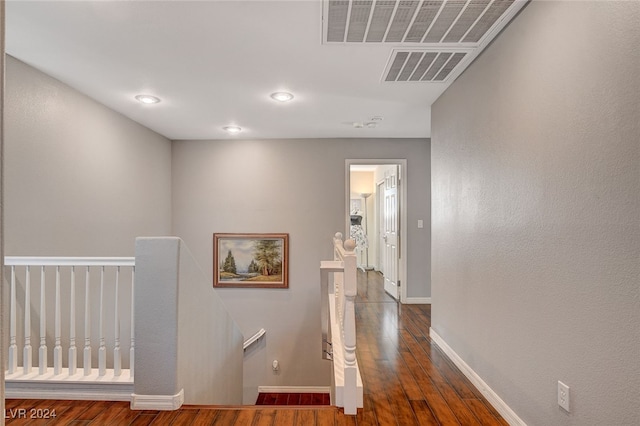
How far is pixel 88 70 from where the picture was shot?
268 centimetres

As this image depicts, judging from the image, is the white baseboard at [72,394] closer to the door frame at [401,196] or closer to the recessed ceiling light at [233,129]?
the recessed ceiling light at [233,129]

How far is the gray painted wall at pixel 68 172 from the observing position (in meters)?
2.51

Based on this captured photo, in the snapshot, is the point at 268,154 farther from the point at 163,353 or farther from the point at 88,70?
the point at 163,353

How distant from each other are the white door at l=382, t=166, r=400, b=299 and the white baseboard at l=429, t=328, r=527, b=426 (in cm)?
203

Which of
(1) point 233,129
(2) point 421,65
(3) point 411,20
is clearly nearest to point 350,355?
(3) point 411,20

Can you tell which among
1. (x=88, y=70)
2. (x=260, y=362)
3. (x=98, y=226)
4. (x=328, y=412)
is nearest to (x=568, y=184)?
(x=328, y=412)

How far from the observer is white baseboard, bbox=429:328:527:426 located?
76.1 inches

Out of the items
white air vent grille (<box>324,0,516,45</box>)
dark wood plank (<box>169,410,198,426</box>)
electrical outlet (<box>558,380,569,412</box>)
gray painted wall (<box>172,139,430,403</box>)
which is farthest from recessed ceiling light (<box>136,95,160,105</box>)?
electrical outlet (<box>558,380,569,412</box>)

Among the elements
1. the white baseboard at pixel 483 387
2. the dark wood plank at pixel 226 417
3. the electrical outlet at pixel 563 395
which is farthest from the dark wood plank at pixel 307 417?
the electrical outlet at pixel 563 395

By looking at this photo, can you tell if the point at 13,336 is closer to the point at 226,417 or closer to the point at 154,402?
the point at 154,402

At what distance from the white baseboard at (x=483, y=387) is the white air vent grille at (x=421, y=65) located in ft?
7.49

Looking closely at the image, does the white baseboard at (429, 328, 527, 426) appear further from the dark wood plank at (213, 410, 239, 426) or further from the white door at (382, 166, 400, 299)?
the white door at (382, 166, 400, 299)

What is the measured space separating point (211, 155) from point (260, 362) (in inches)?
126

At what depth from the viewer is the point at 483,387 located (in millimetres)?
2271
